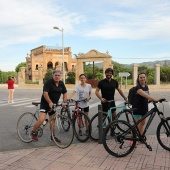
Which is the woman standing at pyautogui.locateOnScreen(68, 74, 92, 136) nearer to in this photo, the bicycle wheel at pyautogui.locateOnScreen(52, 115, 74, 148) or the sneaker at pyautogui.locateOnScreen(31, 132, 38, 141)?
the bicycle wheel at pyautogui.locateOnScreen(52, 115, 74, 148)

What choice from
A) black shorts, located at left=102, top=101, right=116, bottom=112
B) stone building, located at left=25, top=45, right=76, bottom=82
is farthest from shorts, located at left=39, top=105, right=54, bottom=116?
stone building, located at left=25, top=45, right=76, bottom=82

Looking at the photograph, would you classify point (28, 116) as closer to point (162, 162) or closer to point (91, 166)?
point (91, 166)

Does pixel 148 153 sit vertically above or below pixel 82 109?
below

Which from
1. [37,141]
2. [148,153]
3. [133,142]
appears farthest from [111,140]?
[37,141]

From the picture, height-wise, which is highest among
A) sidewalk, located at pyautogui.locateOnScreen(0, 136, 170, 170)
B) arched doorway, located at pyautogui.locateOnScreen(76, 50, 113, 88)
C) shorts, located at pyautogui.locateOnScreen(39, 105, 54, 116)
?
arched doorway, located at pyautogui.locateOnScreen(76, 50, 113, 88)

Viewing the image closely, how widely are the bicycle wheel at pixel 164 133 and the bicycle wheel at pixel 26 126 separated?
3.07 m

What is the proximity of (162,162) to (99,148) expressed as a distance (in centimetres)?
148

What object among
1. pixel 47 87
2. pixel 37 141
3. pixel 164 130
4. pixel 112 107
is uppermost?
pixel 47 87

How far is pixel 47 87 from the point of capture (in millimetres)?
5645

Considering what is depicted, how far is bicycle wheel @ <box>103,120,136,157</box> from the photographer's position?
489 centimetres

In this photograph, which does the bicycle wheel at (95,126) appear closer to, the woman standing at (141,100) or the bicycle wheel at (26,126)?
the woman standing at (141,100)

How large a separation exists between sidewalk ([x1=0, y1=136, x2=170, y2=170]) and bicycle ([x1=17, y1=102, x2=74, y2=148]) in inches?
10.1

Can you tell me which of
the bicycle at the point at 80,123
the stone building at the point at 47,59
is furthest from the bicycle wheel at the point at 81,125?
the stone building at the point at 47,59

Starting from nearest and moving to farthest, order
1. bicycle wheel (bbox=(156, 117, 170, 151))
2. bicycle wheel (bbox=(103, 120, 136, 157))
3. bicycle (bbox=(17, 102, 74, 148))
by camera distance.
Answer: bicycle wheel (bbox=(103, 120, 136, 157)) → bicycle wheel (bbox=(156, 117, 170, 151)) → bicycle (bbox=(17, 102, 74, 148))
